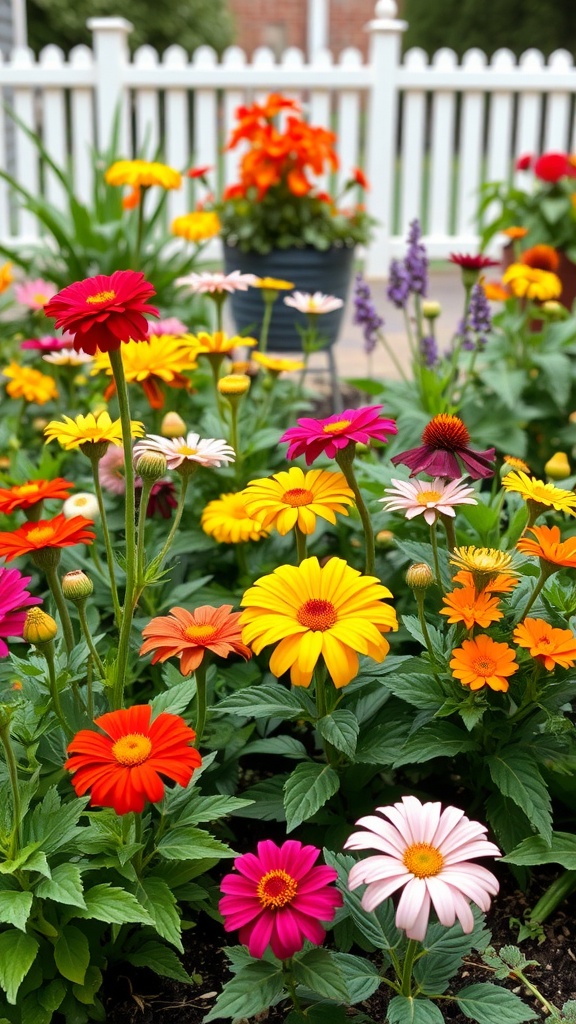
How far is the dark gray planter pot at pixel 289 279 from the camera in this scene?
11.5 ft

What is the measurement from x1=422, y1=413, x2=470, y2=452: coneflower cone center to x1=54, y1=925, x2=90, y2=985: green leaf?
0.72 meters

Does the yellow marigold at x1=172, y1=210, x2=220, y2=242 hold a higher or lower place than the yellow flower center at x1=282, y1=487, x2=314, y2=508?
lower

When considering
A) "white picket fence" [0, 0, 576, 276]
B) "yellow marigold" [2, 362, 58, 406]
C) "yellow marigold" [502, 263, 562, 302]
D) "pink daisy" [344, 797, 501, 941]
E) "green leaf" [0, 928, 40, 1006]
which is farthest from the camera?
"white picket fence" [0, 0, 576, 276]

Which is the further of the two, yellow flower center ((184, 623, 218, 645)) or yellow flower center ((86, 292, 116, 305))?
yellow flower center ((184, 623, 218, 645))

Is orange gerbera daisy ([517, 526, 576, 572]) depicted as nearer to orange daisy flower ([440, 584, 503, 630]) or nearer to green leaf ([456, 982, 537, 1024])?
orange daisy flower ([440, 584, 503, 630])

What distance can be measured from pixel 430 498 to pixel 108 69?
20.3 feet

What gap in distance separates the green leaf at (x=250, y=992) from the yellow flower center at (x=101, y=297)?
2.36 ft

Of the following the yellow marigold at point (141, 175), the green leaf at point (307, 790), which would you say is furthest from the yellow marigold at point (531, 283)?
the green leaf at point (307, 790)

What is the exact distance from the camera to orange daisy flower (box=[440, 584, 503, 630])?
1.17m

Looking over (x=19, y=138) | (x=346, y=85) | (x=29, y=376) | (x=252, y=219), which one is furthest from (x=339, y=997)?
(x=19, y=138)

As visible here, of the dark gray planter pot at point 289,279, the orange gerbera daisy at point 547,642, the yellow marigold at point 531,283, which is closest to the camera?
the orange gerbera daisy at point 547,642

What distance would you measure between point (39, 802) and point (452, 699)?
53 centimetres

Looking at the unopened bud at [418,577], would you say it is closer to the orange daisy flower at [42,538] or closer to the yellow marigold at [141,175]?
the orange daisy flower at [42,538]

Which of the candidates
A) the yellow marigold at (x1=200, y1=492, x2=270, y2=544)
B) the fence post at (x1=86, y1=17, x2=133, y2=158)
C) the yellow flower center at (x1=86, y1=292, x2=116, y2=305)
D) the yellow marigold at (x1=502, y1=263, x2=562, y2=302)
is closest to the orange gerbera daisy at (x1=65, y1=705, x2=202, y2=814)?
the yellow flower center at (x1=86, y1=292, x2=116, y2=305)
